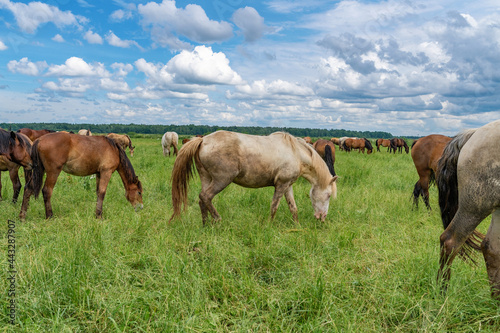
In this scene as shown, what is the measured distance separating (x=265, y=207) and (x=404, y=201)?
3512mm

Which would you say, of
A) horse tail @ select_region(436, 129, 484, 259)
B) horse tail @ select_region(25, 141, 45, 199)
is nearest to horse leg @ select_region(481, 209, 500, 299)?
horse tail @ select_region(436, 129, 484, 259)

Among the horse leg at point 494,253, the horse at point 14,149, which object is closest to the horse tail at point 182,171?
the horse at point 14,149

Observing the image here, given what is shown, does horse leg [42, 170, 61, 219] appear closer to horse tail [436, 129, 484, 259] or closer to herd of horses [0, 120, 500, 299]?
herd of horses [0, 120, 500, 299]

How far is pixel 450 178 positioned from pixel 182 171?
3932 millimetres

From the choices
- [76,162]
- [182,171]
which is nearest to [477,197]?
[182,171]

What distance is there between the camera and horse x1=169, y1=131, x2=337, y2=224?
5117 mm

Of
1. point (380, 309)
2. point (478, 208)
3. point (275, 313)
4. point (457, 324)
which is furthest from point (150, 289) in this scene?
point (478, 208)

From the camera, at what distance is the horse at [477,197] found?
2.49 m

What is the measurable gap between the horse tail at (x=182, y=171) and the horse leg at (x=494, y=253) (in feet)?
13.5

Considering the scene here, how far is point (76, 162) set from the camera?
19.5ft

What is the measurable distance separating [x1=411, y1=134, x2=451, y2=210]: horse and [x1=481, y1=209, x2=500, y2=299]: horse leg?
431 centimetres

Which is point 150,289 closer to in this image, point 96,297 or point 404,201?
point 96,297

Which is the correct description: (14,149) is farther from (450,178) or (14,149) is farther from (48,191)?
(450,178)

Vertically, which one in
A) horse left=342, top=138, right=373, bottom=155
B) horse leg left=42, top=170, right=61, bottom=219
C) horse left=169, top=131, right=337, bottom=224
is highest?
horse left=342, top=138, right=373, bottom=155
